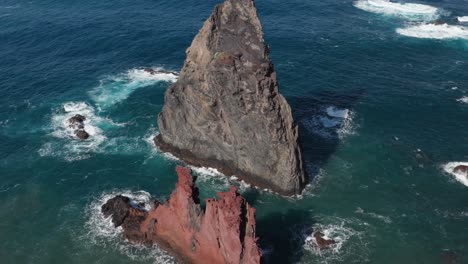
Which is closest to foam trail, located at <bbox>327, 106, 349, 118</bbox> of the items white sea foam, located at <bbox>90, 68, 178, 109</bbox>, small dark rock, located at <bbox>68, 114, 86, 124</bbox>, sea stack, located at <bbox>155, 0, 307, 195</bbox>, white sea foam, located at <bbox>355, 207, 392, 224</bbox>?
sea stack, located at <bbox>155, 0, 307, 195</bbox>

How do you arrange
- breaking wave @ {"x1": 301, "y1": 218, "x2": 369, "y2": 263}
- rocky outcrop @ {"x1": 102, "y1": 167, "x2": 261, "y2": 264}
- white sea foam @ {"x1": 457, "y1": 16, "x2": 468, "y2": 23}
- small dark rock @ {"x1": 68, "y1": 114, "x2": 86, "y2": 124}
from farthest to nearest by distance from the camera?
1. white sea foam @ {"x1": 457, "y1": 16, "x2": 468, "y2": 23}
2. small dark rock @ {"x1": 68, "y1": 114, "x2": 86, "y2": 124}
3. breaking wave @ {"x1": 301, "y1": 218, "x2": 369, "y2": 263}
4. rocky outcrop @ {"x1": 102, "y1": 167, "x2": 261, "y2": 264}

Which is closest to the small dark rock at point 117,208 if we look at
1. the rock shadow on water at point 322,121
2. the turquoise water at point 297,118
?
the turquoise water at point 297,118

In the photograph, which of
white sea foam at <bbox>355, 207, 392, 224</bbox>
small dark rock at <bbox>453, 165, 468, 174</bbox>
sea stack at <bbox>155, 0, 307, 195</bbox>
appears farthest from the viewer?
small dark rock at <bbox>453, 165, 468, 174</bbox>

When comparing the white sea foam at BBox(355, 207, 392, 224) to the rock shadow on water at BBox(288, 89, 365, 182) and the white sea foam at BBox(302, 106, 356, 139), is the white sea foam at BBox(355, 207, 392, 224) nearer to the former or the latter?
the rock shadow on water at BBox(288, 89, 365, 182)

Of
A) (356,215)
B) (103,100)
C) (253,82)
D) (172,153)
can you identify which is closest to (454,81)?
(356,215)

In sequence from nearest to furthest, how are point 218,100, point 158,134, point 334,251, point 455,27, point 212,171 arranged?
point 334,251
point 218,100
point 212,171
point 158,134
point 455,27

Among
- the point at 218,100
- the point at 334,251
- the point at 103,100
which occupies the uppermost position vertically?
the point at 218,100

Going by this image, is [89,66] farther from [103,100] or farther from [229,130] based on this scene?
[229,130]
